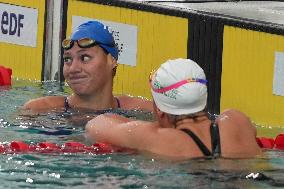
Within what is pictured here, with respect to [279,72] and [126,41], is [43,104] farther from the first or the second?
[279,72]

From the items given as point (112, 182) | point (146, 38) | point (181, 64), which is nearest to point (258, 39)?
point (146, 38)

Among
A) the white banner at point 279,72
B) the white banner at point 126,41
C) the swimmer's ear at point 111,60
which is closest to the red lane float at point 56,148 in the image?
the swimmer's ear at point 111,60

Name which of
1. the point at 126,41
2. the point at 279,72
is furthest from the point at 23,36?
the point at 279,72

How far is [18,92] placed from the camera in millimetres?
10758

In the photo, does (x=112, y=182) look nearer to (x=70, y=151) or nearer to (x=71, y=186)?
(x=71, y=186)

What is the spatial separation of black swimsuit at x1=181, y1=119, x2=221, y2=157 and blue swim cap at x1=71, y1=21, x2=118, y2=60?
2111mm

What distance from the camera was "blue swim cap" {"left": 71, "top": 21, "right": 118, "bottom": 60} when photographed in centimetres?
923

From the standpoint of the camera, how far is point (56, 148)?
7.88 m

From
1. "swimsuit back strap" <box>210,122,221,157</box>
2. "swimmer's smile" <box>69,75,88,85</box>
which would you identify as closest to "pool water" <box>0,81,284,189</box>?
"swimsuit back strap" <box>210,122,221,157</box>

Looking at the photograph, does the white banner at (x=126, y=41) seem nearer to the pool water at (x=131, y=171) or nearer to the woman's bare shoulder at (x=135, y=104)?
the woman's bare shoulder at (x=135, y=104)

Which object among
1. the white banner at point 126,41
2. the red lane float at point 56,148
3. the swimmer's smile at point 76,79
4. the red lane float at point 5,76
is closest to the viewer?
the red lane float at point 56,148

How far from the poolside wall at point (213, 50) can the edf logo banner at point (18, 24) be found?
2.48 feet

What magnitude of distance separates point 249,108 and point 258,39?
0.58 metres

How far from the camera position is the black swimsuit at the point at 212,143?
24.0ft
